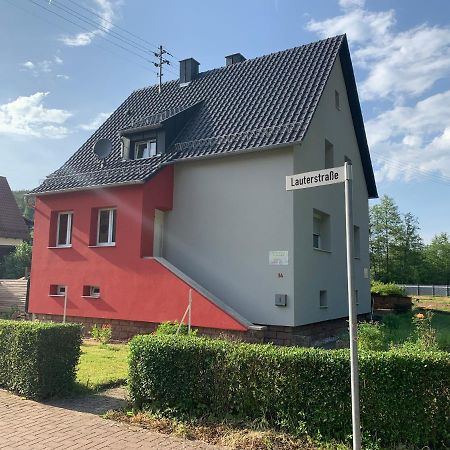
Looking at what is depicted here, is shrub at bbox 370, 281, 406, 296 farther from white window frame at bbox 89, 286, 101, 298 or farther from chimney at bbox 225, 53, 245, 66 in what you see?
white window frame at bbox 89, 286, 101, 298

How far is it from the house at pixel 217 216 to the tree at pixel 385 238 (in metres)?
36.9

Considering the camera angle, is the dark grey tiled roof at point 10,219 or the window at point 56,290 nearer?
the window at point 56,290

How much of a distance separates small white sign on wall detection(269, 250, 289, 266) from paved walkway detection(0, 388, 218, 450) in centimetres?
641

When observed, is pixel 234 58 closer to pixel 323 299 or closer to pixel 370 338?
pixel 323 299

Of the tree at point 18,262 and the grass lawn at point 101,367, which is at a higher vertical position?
the tree at point 18,262

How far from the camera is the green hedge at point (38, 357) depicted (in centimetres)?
673

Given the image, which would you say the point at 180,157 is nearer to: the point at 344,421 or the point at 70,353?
the point at 70,353

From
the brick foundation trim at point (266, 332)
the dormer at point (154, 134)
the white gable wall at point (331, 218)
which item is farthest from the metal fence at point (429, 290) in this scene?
the dormer at point (154, 134)

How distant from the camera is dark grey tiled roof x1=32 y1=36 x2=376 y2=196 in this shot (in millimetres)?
13234

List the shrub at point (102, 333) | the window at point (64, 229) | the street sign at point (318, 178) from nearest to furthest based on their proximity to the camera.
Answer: the street sign at point (318, 178)
the shrub at point (102, 333)
the window at point (64, 229)

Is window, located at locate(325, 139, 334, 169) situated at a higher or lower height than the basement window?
higher

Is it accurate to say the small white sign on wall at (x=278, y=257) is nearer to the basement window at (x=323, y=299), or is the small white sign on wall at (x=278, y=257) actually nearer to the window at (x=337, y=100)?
the basement window at (x=323, y=299)

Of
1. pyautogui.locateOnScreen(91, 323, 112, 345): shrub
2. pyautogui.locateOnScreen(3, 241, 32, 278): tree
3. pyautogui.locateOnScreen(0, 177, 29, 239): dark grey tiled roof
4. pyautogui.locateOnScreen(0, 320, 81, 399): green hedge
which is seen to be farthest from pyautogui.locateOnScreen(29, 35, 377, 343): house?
pyautogui.locateOnScreen(3, 241, 32, 278): tree

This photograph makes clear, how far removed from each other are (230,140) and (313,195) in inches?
119
